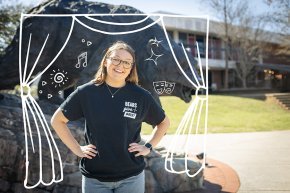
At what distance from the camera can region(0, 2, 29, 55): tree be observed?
47.3 ft

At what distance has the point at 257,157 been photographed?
7.90 meters

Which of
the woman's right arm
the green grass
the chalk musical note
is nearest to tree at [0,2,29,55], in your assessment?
the green grass

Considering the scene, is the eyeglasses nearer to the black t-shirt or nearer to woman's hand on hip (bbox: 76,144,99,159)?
the black t-shirt

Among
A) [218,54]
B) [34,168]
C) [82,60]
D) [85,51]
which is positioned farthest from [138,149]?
[218,54]

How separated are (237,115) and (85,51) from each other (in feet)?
42.1

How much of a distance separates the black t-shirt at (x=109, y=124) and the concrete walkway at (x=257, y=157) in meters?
3.68

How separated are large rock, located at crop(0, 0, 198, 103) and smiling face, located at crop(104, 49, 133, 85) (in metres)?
2.44

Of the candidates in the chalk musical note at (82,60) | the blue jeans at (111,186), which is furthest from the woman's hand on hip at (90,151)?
the chalk musical note at (82,60)

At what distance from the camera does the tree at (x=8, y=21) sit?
14.4 meters

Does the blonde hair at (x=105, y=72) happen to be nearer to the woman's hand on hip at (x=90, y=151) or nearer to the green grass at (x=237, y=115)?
the woman's hand on hip at (x=90, y=151)

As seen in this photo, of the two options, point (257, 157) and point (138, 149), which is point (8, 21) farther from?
point (138, 149)

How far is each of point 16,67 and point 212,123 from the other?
10187 mm

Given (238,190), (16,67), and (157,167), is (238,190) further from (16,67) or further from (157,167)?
(16,67)

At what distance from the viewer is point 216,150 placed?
9.23m
